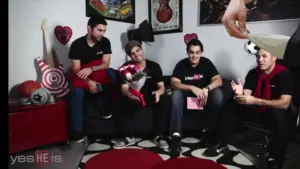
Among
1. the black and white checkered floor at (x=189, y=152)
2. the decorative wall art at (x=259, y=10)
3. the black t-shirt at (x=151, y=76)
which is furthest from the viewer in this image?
the black t-shirt at (x=151, y=76)

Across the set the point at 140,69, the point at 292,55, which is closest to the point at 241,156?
the point at 292,55

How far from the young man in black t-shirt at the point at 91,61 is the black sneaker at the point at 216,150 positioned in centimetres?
46

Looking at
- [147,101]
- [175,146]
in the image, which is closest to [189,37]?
[147,101]

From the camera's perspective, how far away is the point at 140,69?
1.01m

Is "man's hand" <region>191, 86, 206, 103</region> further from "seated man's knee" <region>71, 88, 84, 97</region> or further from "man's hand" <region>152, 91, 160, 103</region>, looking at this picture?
"seated man's knee" <region>71, 88, 84, 97</region>

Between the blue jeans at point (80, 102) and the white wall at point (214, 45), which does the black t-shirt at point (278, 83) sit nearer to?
the white wall at point (214, 45)

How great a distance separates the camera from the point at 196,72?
0.97m

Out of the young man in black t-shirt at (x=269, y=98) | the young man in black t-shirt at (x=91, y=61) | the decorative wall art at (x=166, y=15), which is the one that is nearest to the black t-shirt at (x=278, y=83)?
the young man in black t-shirt at (x=269, y=98)

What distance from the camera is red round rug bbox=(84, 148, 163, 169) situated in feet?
2.74

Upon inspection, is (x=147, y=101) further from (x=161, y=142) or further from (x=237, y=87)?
(x=237, y=87)

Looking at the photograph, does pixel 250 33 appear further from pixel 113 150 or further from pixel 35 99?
pixel 35 99

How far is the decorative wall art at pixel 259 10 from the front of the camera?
0.78m

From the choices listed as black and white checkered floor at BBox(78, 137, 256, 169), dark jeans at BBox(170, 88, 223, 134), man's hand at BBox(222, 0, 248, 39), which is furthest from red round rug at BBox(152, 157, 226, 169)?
man's hand at BBox(222, 0, 248, 39)
